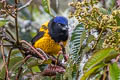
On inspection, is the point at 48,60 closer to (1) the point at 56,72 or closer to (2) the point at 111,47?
(1) the point at 56,72

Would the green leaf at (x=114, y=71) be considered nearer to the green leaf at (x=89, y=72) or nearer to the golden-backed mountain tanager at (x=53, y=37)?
the green leaf at (x=89, y=72)

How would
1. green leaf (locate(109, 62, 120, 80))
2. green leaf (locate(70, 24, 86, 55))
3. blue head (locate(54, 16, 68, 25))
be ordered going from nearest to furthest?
1. green leaf (locate(109, 62, 120, 80))
2. green leaf (locate(70, 24, 86, 55))
3. blue head (locate(54, 16, 68, 25))

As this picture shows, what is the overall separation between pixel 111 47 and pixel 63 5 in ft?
13.6

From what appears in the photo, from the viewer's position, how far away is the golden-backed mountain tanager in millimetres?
3061

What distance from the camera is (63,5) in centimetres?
525

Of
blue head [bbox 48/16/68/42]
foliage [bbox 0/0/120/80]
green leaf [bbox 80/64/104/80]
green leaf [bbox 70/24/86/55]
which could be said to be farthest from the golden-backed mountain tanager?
green leaf [bbox 80/64/104/80]

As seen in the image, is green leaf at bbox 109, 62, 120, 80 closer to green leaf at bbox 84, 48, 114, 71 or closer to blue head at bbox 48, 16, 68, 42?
green leaf at bbox 84, 48, 114, 71

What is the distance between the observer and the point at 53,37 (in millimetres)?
3119

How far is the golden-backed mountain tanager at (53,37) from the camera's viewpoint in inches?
120

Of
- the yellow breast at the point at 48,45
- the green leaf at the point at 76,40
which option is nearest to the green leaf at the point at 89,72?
the green leaf at the point at 76,40

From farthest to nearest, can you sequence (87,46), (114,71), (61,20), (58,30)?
(58,30)
(61,20)
(87,46)
(114,71)

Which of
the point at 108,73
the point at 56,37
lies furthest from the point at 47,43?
the point at 108,73

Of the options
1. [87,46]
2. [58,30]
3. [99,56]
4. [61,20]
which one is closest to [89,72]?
[99,56]

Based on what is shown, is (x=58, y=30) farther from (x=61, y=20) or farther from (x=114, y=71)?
(x=114, y=71)
